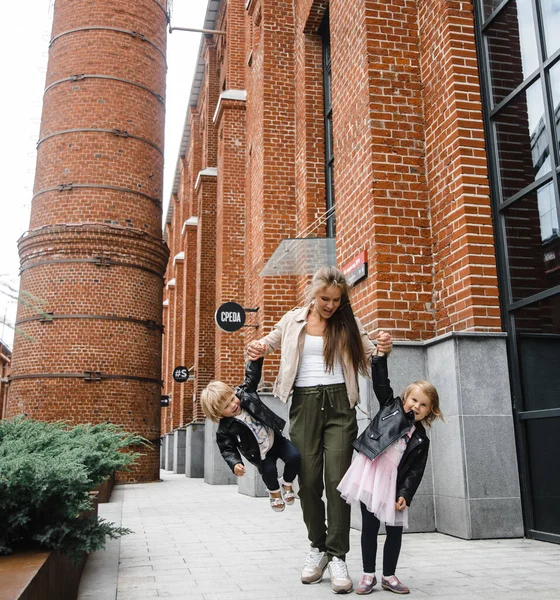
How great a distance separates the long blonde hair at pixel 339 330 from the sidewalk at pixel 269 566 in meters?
1.32

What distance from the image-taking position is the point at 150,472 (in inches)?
660

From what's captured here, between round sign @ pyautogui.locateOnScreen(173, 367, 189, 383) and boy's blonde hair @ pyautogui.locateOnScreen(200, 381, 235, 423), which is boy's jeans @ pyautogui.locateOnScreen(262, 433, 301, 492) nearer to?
boy's blonde hair @ pyautogui.locateOnScreen(200, 381, 235, 423)

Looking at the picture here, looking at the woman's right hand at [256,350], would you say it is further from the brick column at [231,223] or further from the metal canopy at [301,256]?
the brick column at [231,223]

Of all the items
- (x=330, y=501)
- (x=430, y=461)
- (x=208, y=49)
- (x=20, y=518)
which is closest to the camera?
(x=20, y=518)

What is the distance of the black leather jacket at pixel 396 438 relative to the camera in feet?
11.7

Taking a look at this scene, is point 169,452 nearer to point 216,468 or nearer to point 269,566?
point 216,468

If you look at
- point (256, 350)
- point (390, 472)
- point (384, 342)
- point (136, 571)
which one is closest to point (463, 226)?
point (384, 342)

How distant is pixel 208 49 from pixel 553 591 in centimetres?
2321

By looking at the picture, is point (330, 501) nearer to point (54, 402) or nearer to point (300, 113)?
point (300, 113)

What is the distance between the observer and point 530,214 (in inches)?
219

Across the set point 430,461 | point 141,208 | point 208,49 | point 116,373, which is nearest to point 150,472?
point 116,373

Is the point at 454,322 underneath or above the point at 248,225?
underneath

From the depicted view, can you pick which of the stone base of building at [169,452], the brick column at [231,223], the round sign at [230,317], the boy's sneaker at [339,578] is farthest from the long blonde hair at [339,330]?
the stone base of building at [169,452]

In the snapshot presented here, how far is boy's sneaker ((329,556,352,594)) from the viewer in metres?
3.53
